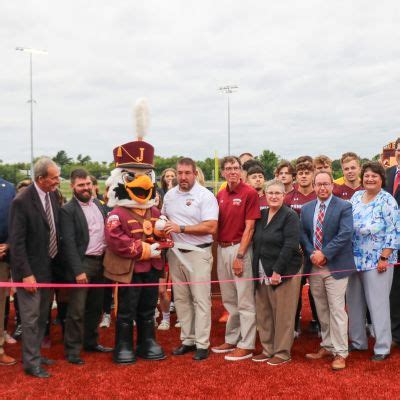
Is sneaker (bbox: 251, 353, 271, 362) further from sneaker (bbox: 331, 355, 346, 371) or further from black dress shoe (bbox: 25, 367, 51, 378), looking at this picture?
black dress shoe (bbox: 25, 367, 51, 378)

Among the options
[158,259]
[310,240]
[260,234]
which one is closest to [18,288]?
[158,259]

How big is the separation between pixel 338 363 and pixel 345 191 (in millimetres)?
2083

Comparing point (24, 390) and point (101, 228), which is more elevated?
point (101, 228)

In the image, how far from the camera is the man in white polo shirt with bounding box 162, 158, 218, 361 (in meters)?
4.66

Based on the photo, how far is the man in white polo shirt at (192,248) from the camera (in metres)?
4.66

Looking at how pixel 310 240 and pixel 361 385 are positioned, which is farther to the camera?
pixel 310 240

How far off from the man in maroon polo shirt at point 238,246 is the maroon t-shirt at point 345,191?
4.65 ft

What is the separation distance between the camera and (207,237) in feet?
15.8

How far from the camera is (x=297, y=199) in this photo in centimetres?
545

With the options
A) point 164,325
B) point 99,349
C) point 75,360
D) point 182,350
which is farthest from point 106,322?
point 182,350

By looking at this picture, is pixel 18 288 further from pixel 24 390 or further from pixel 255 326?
pixel 255 326

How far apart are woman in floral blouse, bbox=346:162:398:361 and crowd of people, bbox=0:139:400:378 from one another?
0.01m

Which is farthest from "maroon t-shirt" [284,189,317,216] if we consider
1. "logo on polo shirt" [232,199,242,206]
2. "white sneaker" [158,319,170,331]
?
"white sneaker" [158,319,170,331]

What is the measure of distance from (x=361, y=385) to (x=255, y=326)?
1160 millimetres
